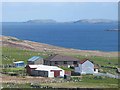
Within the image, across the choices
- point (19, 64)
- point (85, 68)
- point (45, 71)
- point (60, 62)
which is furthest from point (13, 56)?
point (45, 71)

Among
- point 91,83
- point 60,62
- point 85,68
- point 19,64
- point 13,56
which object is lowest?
point 91,83

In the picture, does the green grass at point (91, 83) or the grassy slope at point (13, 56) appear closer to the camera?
the green grass at point (91, 83)

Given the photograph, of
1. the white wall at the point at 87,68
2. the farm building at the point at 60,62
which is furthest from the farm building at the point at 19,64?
the white wall at the point at 87,68

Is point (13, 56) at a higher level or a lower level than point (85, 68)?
higher

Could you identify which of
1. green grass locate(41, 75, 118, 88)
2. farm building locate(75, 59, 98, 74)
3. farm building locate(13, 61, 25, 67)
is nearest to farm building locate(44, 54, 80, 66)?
farm building locate(13, 61, 25, 67)

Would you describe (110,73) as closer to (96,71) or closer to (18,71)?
(96,71)

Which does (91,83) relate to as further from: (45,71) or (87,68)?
(87,68)

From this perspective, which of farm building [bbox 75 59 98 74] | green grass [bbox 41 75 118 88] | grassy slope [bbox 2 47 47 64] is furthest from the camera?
grassy slope [bbox 2 47 47 64]

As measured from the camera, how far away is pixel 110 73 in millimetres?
51375

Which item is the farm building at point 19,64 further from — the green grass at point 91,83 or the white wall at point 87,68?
the green grass at point 91,83

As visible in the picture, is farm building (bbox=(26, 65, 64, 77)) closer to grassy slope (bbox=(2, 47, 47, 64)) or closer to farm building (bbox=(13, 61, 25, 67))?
farm building (bbox=(13, 61, 25, 67))

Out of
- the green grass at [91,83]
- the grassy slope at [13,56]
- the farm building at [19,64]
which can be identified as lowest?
the green grass at [91,83]

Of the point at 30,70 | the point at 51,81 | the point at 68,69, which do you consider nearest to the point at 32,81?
the point at 51,81

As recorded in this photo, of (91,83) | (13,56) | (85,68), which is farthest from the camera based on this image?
(13,56)
